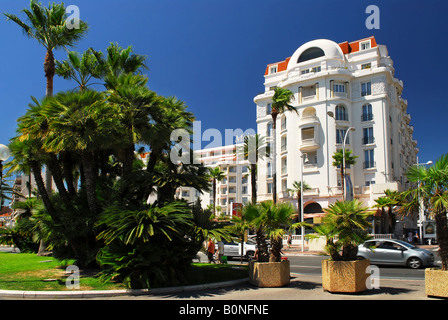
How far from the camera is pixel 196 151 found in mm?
14898

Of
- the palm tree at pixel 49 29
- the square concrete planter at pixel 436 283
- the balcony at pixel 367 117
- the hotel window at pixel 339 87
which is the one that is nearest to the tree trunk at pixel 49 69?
the palm tree at pixel 49 29

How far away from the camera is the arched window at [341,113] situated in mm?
48219

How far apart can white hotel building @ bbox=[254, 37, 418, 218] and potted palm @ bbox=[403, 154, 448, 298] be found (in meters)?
35.9

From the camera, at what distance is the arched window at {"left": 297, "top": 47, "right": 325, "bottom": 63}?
1994 inches

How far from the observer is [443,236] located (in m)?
8.70

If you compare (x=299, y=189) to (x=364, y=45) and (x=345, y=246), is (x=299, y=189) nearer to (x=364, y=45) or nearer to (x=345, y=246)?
(x=364, y=45)

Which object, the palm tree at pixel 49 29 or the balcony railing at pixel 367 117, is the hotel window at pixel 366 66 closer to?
the balcony railing at pixel 367 117

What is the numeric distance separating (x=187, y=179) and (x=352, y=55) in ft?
149

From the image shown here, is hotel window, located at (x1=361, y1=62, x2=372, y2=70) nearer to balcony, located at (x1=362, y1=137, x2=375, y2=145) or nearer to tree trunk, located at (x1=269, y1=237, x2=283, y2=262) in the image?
balcony, located at (x1=362, y1=137, x2=375, y2=145)

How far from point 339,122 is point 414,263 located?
32.4 meters

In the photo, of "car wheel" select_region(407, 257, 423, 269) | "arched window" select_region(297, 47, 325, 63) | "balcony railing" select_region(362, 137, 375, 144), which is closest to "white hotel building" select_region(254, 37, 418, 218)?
"arched window" select_region(297, 47, 325, 63)
